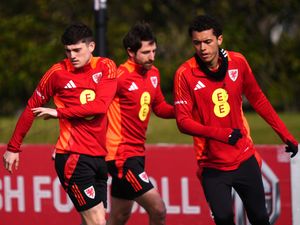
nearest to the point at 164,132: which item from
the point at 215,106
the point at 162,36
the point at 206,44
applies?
the point at 215,106

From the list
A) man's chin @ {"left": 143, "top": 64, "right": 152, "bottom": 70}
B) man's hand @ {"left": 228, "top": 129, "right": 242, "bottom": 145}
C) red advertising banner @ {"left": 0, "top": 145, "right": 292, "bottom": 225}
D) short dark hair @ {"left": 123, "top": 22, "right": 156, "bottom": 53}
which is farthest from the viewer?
red advertising banner @ {"left": 0, "top": 145, "right": 292, "bottom": 225}

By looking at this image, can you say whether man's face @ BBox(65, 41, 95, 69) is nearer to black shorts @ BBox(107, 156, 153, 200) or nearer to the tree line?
black shorts @ BBox(107, 156, 153, 200)

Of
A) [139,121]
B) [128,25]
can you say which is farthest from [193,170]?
[128,25]

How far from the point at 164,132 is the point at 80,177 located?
22.8 feet

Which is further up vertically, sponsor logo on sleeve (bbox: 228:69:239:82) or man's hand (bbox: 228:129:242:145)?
sponsor logo on sleeve (bbox: 228:69:239:82)

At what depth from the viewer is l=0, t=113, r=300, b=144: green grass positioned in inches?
579

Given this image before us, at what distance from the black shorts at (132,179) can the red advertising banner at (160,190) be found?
1329mm

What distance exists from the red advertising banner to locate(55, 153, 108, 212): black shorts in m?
2.12

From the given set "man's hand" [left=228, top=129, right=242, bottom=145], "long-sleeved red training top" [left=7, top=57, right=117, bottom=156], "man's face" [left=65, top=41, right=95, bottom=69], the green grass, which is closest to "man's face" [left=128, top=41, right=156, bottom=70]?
"long-sleeved red training top" [left=7, top=57, right=117, bottom=156]

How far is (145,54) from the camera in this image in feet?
30.3

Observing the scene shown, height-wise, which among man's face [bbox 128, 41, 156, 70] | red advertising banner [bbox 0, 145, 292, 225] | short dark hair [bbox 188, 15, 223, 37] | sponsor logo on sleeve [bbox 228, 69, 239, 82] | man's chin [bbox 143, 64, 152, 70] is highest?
short dark hair [bbox 188, 15, 223, 37]

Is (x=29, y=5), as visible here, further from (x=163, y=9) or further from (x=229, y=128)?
(x=229, y=128)

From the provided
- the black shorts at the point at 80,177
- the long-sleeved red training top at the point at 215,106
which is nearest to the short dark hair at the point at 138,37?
the long-sleeved red training top at the point at 215,106

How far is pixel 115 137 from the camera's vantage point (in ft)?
30.6
